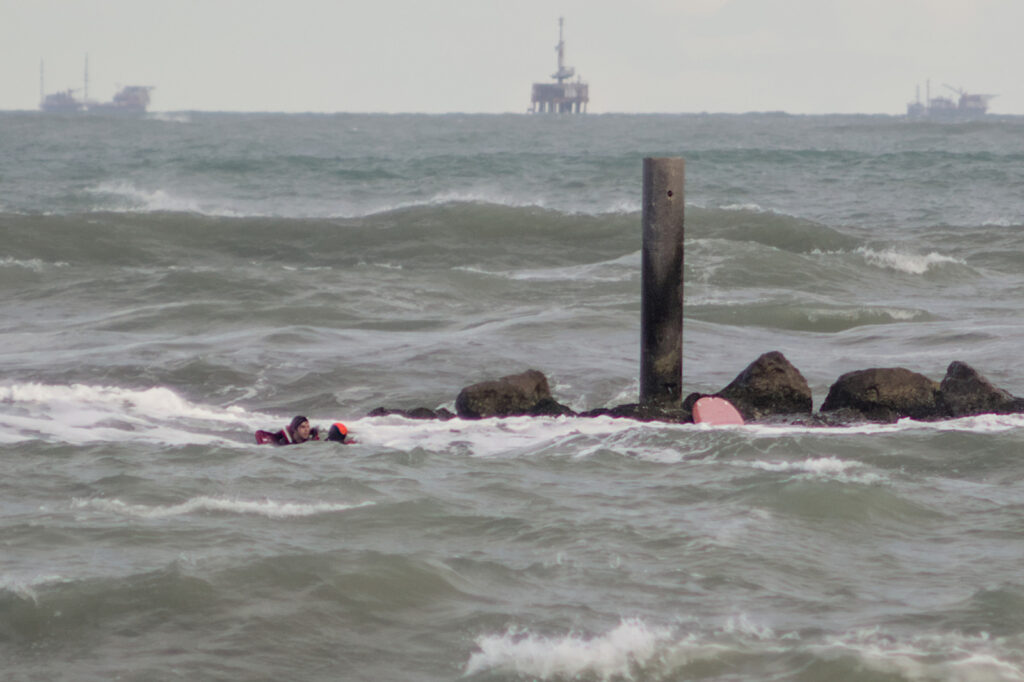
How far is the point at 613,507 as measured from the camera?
8883mm

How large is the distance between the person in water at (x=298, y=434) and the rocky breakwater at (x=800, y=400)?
1.03 meters

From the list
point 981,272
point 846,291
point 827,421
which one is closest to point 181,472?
point 827,421

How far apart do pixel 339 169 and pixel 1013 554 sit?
4198cm

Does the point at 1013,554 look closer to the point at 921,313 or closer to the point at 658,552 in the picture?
the point at 658,552

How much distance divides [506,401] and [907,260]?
14.9 m

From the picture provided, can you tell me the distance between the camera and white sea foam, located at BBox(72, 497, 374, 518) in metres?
8.71

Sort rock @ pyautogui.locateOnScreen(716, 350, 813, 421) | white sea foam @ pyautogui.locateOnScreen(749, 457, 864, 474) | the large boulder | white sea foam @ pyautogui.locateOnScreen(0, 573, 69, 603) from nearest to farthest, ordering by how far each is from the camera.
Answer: white sea foam @ pyautogui.locateOnScreen(0, 573, 69, 603), white sea foam @ pyautogui.locateOnScreen(749, 457, 864, 474), rock @ pyautogui.locateOnScreen(716, 350, 813, 421), the large boulder

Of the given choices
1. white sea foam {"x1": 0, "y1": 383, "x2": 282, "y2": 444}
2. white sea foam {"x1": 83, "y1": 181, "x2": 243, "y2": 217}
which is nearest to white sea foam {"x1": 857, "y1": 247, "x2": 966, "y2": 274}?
white sea foam {"x1": 0, "y1": 383, "x2": 282, "y2": 444}

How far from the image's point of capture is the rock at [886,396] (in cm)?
1138

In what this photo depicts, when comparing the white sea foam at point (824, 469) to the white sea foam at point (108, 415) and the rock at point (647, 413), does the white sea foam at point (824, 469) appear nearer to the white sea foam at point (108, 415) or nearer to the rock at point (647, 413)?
the rock at point (647, 413)

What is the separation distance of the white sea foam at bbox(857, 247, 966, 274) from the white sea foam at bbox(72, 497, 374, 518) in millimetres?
17206

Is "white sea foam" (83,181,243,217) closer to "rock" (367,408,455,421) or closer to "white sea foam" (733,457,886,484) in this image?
"rock" (367,408,455,421)

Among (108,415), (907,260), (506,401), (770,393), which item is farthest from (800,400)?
(907,260)

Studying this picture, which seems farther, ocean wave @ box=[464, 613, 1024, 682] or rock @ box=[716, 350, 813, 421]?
rock @ box=[716, 350, 813, 421]
